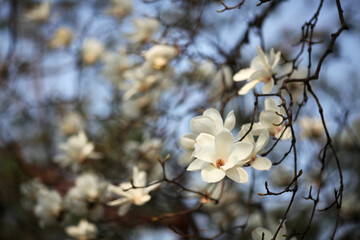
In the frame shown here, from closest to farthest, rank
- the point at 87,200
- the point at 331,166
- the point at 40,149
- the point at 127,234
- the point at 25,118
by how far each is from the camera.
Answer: the point at 87,200, the point at 127,234, the point at 331,166, the point at 25,118, the point at 40,149

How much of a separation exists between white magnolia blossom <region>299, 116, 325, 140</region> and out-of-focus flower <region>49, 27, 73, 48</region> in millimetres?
Answer: 1416

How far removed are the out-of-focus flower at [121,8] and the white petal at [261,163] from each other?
1545 mm

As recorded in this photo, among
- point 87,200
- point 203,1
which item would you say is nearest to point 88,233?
point 87,200

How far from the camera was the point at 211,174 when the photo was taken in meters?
0.70

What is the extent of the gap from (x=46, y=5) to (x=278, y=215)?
1826 mm

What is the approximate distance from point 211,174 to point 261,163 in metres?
0.12

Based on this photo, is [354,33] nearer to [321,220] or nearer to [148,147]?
[321,220]

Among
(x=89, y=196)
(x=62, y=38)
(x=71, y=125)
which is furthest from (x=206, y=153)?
(x=62, y=38)

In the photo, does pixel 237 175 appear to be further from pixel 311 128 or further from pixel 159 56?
pixel 311 128

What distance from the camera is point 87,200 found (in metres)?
1.21

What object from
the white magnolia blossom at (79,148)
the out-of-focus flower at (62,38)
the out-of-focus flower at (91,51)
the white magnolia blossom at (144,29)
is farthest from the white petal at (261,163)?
the out-of-focus flower at (62,38)

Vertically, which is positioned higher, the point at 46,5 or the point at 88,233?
the point at 46,5

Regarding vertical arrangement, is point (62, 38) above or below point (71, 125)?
above

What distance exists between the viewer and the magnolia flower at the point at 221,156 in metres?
0.70
